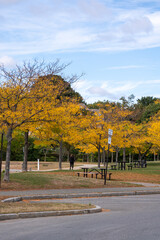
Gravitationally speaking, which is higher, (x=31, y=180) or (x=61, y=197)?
(x=31, y=180)

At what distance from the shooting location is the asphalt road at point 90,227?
813 cm

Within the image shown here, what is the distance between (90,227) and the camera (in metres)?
9.30

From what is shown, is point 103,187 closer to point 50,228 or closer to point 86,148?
point 50,228

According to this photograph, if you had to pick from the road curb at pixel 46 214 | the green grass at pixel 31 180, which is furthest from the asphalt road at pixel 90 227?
the green grass at pixel 31 180

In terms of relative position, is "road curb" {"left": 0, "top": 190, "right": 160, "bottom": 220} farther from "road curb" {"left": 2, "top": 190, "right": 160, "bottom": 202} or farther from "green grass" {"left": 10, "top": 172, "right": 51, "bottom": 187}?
"green grass" {"left": 10, "top": 172, "right": 51, "bottom": 187}

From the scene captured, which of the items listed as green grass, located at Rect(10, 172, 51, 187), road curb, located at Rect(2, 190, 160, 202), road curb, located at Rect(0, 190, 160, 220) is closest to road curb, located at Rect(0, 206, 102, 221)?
road curb, located at Rect(0, 190, 160, 220)

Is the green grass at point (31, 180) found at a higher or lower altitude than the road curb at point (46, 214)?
higher

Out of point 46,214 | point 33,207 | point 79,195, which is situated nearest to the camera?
point 46,214

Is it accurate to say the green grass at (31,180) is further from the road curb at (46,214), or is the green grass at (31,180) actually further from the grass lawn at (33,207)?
the road curb at (46,214)

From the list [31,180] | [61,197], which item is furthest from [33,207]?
[31,180]

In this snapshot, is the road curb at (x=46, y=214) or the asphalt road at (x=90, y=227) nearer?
the asphalt road at (x=90, y=227)

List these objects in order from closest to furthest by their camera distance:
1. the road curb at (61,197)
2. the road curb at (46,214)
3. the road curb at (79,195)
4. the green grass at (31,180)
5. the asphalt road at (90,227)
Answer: the asphalt road at (90,227) < the road curb at (46,214) < the road curb at (61,197) < the road curb at (79,195) < the green grass at (31,180)

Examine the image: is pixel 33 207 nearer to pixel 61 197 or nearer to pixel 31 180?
pixel 61 197

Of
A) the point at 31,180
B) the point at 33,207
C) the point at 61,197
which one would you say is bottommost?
the point at 61,197
